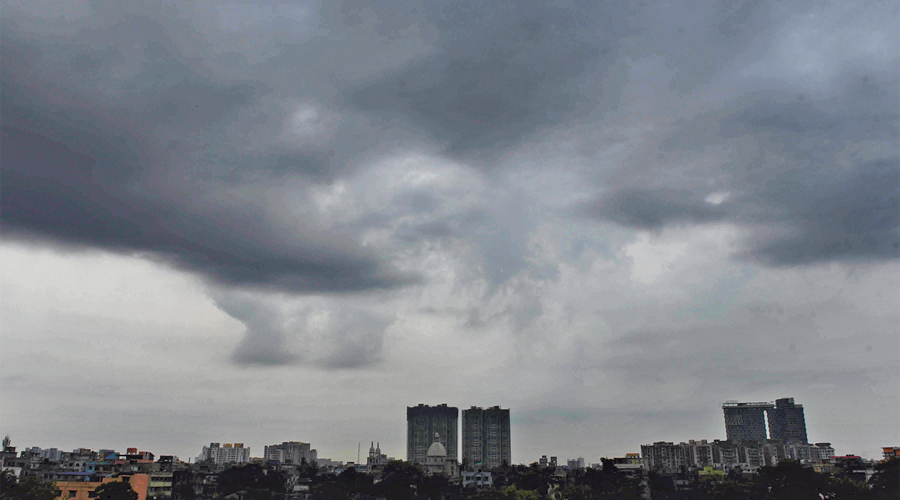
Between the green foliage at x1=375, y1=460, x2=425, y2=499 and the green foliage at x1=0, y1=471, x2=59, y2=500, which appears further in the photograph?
the green foliage at x1=375, y1=460, x2=425, y2=499

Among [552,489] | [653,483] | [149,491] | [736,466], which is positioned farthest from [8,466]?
[736,466]

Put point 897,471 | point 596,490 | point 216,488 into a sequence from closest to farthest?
point 897,471 < point 596,490 < point 216,488

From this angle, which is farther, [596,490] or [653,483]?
[653,483]

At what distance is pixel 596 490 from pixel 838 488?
118 ft

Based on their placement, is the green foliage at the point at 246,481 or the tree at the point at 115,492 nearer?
the tree at the point at 115,492

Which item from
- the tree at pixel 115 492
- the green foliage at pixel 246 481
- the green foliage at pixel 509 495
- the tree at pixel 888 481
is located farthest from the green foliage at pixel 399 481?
the tree at pixel 888 481

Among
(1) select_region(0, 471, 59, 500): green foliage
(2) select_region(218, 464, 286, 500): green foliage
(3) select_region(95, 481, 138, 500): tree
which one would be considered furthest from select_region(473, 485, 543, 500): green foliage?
(1) select_region(0, 471, 59, 500): green foliage

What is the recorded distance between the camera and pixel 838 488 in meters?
95.2

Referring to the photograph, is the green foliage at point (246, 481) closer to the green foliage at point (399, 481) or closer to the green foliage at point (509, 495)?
the green foliage at point (399, 481)

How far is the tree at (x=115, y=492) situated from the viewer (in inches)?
3839

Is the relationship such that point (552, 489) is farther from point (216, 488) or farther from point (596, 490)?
point (216, 488)

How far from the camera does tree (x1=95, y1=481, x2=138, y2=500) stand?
320 feet

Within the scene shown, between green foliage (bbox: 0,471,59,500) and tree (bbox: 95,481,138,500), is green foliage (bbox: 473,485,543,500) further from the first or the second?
green foliage (bbox: 0,471,59,500)

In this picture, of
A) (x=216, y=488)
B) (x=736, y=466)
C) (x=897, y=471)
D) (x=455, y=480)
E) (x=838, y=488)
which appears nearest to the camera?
(x=897, y=471)
